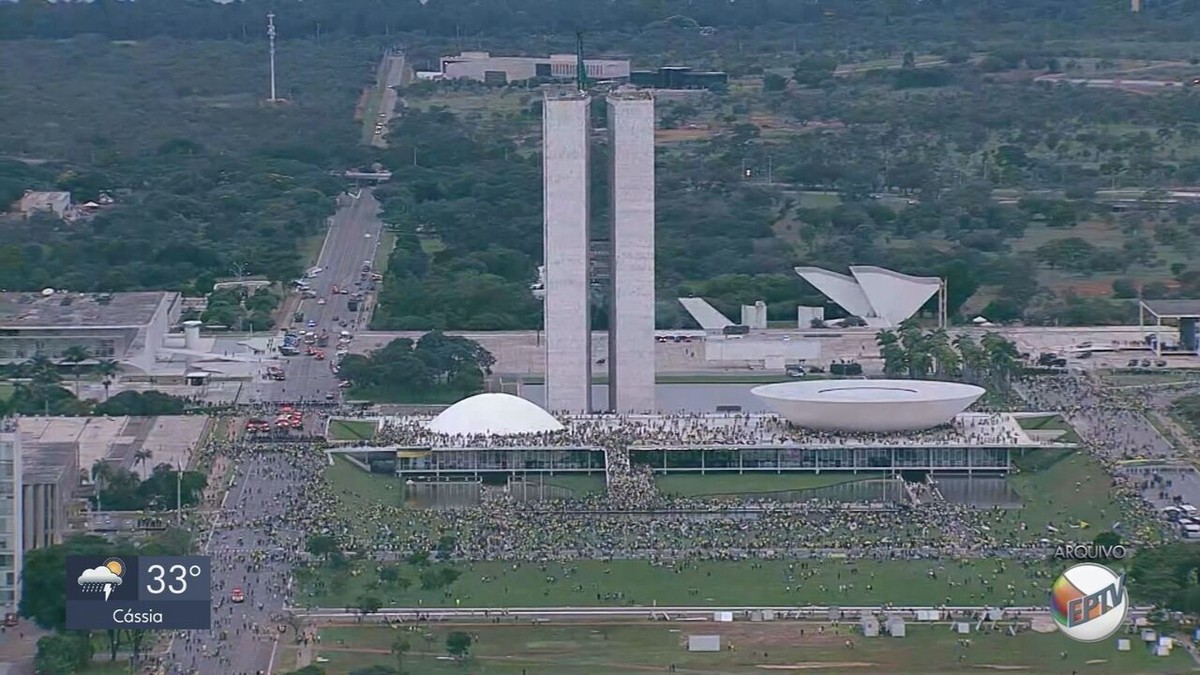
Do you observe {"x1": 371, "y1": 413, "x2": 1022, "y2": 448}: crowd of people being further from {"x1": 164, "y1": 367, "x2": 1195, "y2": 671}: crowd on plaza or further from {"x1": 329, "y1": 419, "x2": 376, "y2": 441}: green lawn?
{"x1": 329, "y1": 419, "x2": 376, "y2": 441}: green lawn

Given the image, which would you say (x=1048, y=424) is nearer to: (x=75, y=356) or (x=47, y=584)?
(x=75, y=356)

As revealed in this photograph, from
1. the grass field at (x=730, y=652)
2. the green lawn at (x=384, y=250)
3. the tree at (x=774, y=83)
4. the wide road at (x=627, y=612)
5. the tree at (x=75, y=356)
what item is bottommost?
the grass field at (x=730, y=652)

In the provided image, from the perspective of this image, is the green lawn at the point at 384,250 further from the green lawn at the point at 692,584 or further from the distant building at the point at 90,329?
the green lawn at the point at 692,584

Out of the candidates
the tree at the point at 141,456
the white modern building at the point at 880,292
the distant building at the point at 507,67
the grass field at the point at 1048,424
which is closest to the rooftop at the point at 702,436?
the grass field at the point at 1048,424

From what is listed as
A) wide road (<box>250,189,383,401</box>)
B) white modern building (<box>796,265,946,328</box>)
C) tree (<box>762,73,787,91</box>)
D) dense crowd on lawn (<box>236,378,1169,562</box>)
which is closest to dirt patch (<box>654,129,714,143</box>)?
tree (<box>762,73,787,91</box>)

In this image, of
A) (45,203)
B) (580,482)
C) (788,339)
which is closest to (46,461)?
(580,482)
